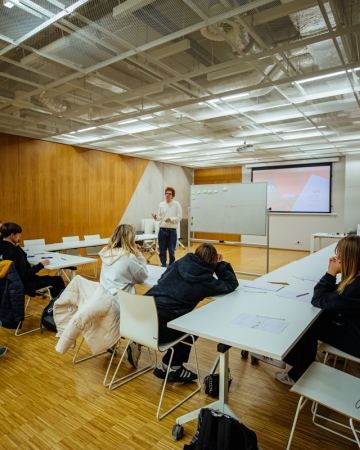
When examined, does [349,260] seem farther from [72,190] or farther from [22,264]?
[72,190]

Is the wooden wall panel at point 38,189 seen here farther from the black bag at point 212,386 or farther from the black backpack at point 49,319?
the black bag at point 212,386

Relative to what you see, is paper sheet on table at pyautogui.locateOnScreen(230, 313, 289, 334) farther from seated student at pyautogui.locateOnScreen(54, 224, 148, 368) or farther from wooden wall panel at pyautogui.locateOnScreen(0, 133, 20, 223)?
wooden wall panel at pyautogui.locateOnScreen(0, 133, 20, 223)

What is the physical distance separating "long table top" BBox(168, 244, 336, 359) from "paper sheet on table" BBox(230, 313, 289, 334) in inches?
1.2

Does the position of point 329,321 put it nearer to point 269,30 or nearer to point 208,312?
point 208,312

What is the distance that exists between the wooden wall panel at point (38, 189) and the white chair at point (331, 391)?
7.27m

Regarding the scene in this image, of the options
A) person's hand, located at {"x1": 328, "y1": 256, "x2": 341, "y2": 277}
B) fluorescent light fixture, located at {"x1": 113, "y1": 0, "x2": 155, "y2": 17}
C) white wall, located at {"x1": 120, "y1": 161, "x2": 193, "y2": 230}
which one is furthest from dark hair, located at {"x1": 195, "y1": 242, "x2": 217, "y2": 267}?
white wall, located at {"x1": 120, "y1": 161, "x2": 193, "y2": 230}

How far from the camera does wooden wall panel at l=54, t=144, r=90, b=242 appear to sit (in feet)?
26.8

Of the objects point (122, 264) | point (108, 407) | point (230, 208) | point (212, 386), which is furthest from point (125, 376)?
point (230, 208)

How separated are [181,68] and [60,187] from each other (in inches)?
209

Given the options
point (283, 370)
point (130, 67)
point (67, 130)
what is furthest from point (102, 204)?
point (283, 370)

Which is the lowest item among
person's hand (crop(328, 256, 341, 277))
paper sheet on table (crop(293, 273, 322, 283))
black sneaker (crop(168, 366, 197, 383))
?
black sneaker (crop(168, 366, 197, 383))

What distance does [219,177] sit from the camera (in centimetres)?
1232

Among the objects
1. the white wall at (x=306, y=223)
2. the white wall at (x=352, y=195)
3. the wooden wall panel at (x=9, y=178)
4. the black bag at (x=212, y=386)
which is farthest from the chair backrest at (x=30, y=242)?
the white wall at (x=352, y=195)

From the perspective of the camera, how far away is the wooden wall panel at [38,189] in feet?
24.2
